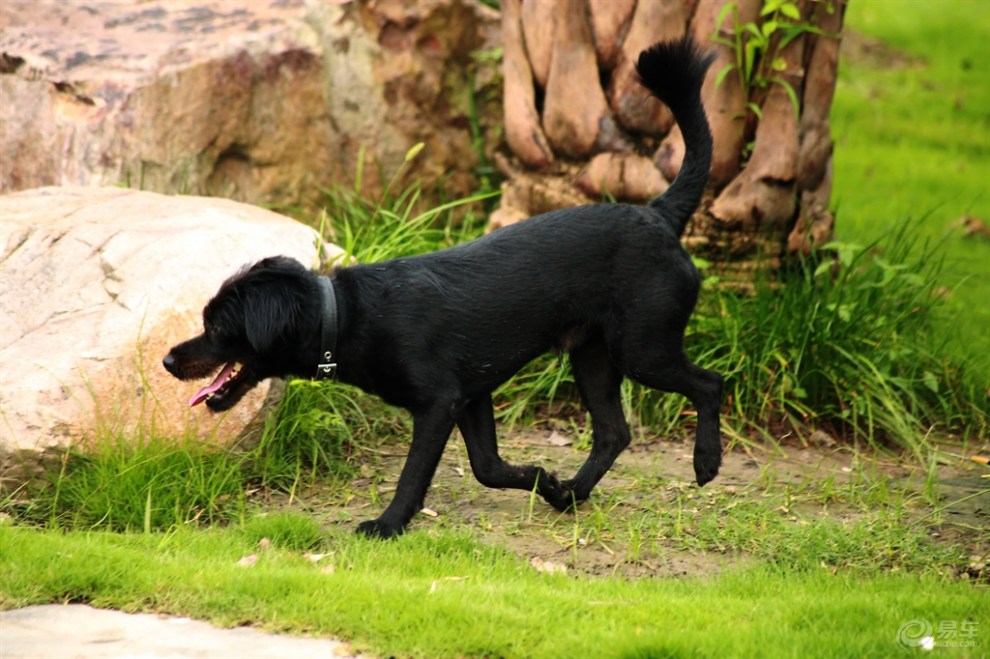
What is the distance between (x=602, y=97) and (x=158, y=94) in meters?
2.71

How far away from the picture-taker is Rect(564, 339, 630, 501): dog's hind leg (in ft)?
18.0

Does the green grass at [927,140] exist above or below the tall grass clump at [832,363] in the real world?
above

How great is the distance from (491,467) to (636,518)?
0.67 m

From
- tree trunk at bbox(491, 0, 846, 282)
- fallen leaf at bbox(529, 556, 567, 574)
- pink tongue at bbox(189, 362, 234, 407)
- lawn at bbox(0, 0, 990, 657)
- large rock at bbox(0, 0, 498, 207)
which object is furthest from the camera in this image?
large rock at bbox(0, 0, 498, 207)

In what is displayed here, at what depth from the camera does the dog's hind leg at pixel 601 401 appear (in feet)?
18.0

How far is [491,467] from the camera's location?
527 cm

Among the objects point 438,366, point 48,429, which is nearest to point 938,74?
point 438,366

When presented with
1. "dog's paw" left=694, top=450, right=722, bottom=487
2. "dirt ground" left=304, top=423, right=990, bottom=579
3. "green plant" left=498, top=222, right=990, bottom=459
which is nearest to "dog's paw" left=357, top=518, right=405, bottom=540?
"dirt ground" left=304, top=423, right=990, bottom=579

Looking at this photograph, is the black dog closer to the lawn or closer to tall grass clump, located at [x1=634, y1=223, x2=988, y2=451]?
the lawn

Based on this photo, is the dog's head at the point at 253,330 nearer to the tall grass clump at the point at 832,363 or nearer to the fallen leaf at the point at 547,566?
the fallen leaf at the point at 547,566

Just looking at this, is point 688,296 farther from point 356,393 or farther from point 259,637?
point 259,637

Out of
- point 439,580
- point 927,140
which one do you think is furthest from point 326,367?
point 927,140

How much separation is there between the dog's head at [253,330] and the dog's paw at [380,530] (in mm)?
702

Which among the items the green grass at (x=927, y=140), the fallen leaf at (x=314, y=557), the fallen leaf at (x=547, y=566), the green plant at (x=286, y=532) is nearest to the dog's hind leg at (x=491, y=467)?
the fallen leaf at (x=547, y=566)
